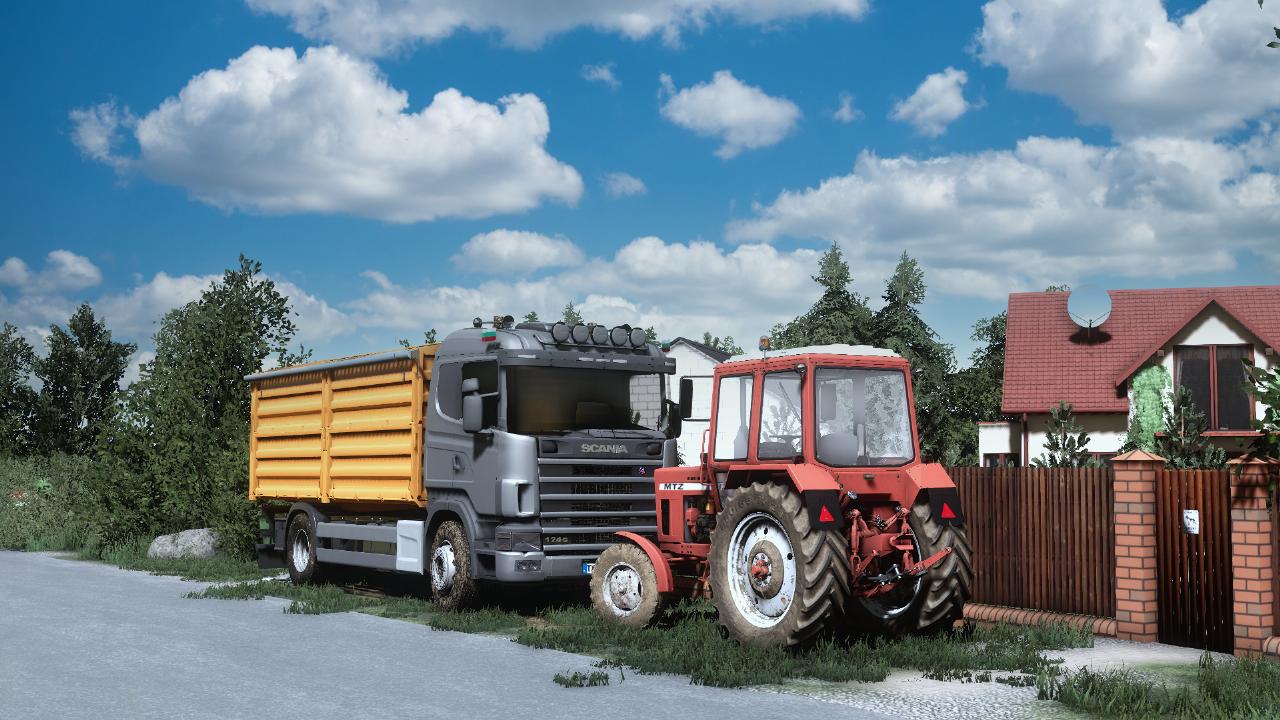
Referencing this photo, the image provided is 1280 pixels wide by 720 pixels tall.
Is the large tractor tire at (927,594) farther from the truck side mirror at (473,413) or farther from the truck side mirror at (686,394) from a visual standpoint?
the truck side mirror at (473,413)

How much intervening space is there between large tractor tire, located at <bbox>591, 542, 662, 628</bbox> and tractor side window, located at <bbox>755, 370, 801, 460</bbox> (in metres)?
1.72

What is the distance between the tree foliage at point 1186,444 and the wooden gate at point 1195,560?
25.8 feet

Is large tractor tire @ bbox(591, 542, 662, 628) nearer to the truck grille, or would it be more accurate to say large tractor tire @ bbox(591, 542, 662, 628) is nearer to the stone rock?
the truck grille

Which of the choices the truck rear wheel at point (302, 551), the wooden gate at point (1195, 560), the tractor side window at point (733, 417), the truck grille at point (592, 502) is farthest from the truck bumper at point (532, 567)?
the wooden gate at point (1195, 560)

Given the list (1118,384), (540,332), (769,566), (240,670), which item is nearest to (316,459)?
(540,332)

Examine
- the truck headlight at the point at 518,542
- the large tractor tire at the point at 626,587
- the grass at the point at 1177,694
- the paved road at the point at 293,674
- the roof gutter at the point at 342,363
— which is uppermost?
the roof gutter at the point at 342,363

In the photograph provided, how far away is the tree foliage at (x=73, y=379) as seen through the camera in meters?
62.5

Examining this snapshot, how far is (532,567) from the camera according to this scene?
1312 cm

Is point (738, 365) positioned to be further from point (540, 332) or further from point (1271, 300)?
point (1271, 300)

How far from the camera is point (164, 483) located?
914 inches

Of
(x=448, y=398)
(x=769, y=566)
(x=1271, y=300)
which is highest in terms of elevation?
(x=1271, y=300)

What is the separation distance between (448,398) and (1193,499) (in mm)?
7892

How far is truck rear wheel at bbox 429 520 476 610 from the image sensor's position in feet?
44.6

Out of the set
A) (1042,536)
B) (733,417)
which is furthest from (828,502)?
(1042,536)
